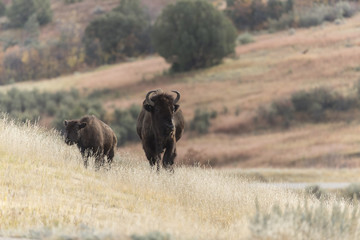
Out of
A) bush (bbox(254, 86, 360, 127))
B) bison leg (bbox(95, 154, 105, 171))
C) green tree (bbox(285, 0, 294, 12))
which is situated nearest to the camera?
bison leg (bbox(95, 154, 105, 171))

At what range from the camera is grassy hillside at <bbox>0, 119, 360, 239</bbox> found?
11814 millimetres

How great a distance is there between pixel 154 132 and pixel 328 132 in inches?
1525

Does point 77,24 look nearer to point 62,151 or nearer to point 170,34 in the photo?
point 170,34

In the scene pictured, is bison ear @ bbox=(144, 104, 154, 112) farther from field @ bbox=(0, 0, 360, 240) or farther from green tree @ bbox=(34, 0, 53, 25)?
green tree @ bbox=(34, 0, 53, 25)

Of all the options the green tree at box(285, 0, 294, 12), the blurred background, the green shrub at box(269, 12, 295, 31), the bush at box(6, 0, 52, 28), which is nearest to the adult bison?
the blurred background

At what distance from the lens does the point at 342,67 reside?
70.0m

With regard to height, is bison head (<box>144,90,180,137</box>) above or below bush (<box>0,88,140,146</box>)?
above

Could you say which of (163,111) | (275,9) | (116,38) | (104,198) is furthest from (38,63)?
(104,198)

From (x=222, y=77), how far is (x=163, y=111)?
59634 mm

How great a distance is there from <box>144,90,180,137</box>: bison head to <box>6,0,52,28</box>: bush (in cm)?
13025

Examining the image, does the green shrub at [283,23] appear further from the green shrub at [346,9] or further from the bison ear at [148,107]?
the bison ear at [148,107]

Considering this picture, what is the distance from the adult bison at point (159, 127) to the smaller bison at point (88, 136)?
3.57 ft

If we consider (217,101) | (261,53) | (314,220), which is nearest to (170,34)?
(261,53)

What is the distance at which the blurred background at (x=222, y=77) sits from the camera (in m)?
54.6
